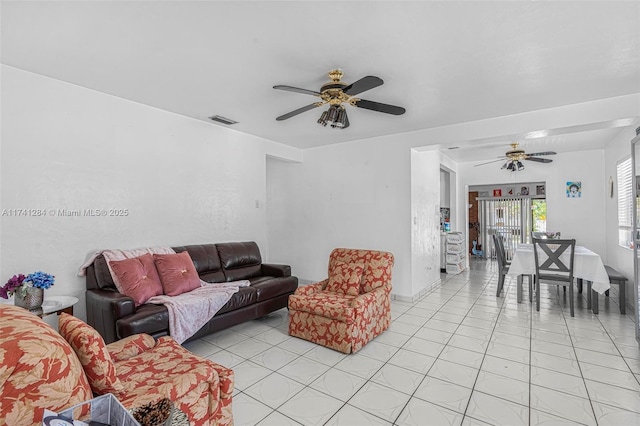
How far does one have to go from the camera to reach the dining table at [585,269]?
4.01m

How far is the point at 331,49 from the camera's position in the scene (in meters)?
2.36

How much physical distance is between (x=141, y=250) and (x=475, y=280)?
5905mm

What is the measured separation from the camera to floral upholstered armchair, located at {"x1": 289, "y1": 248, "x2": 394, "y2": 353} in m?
3.00

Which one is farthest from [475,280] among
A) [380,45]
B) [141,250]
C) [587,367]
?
[141,250]

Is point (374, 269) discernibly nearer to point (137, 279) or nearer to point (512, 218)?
point (137, 279)

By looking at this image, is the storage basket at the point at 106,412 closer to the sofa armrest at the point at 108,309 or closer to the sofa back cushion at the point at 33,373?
the sofa back cushion at the point at 33,373

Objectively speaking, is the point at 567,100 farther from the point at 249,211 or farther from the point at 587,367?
the point at 249,211

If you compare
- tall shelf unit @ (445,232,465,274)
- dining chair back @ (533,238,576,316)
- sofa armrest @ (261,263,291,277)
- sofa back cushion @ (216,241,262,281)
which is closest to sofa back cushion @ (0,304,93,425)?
sofa back cushion @ (216,241,262,281)

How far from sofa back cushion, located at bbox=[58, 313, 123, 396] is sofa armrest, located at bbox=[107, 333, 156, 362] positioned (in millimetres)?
630

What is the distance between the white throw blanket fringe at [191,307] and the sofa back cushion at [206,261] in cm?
50

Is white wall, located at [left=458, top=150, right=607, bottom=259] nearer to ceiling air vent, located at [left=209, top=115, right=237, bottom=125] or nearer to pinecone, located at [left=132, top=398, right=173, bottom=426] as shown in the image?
ceiling air vent, located at [left=209, top=115, right=237, bottom=125]

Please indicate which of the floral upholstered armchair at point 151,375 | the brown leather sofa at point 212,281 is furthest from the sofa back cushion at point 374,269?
the floral upholstered armchair at point 151,375

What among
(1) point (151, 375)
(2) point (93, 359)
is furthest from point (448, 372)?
(2) point (93, 359)

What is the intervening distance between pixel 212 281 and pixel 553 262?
460cm
